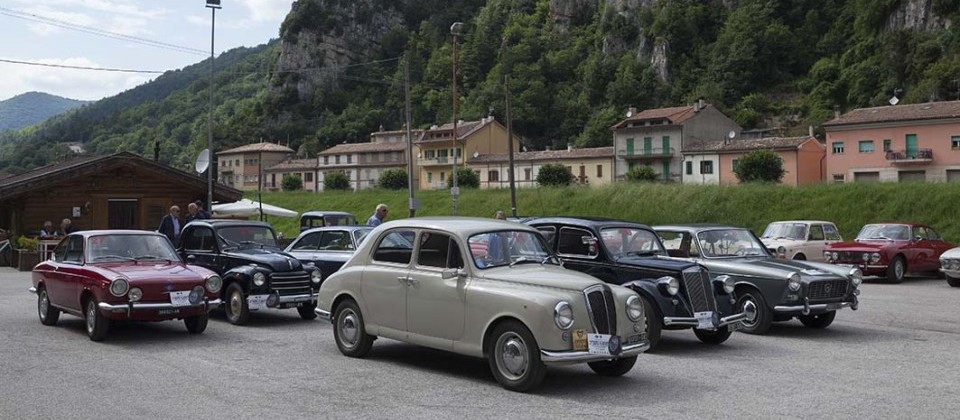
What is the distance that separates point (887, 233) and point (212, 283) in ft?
64.6

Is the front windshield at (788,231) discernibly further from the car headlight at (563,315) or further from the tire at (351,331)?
the car headlight at (563,315)

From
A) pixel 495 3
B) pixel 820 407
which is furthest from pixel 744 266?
pixel 495 3

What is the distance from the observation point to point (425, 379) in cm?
888

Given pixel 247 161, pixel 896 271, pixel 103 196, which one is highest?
pixel 247 161

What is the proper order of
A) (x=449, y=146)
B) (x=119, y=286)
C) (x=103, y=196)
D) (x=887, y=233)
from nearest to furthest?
(x=119, y=286) < (x=887, y=233) < (x=103, y=196) < (x=449, y=146)

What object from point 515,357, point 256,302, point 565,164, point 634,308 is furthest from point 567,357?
point 565,164

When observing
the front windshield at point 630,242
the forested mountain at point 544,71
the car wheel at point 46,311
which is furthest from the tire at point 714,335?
the forested mountain at point 544,71

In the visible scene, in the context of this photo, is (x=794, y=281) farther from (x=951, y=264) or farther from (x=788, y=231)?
(x=788, y=231)

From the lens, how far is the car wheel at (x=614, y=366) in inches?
352

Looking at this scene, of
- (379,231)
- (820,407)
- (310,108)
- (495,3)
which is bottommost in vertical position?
(820,407)

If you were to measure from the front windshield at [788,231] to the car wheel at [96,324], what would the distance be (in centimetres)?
1957

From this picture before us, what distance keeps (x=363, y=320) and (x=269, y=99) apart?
491 ft

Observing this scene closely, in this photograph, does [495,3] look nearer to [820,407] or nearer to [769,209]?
[769,209]

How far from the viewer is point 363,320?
9938mm
